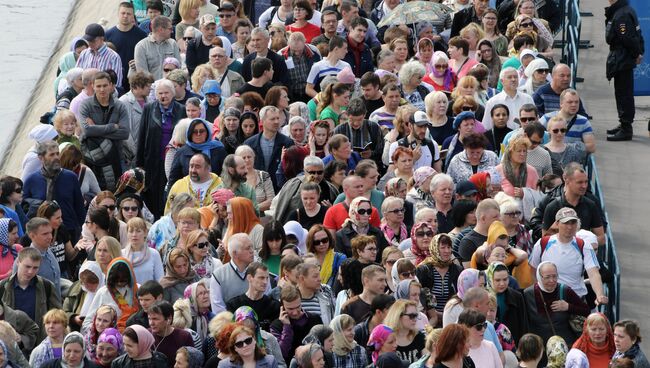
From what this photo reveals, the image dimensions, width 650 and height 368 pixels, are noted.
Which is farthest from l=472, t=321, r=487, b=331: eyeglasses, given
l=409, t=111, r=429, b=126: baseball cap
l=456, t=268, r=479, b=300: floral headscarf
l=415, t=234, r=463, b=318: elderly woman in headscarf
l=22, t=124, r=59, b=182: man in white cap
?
l=22, t=124, r=59, b=182: man in white cap

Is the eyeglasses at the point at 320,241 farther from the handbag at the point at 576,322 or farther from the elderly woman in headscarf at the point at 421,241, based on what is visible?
the handbag at the point at 576,322

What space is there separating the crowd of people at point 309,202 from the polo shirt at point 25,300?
2 centimetres

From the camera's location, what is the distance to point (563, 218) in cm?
1986

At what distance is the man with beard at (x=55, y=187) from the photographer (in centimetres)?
2142

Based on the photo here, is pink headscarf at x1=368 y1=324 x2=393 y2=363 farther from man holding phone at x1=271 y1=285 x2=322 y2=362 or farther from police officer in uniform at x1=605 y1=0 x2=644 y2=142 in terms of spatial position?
police officer in uniform at x1=605 y1=0 x2=644 y2=142

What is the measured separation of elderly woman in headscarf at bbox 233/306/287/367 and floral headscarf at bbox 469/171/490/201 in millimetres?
3988

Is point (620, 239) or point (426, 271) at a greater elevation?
point (426, 271)

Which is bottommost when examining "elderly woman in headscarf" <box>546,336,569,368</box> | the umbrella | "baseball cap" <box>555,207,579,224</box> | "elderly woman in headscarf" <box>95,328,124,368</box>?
the umbrella

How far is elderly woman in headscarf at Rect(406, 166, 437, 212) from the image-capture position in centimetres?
2088

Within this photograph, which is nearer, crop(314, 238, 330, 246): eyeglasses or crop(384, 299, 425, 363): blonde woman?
crop(384, 299, 425, 363): blonde woman

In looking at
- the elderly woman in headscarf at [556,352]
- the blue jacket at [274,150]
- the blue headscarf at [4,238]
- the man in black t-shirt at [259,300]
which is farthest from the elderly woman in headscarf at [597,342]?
the blue headscarf at [4,238]

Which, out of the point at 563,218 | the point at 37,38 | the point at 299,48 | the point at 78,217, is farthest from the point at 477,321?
the point at 37,38

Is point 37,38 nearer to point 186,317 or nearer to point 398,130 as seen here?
point 398,130

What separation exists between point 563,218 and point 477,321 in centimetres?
269
